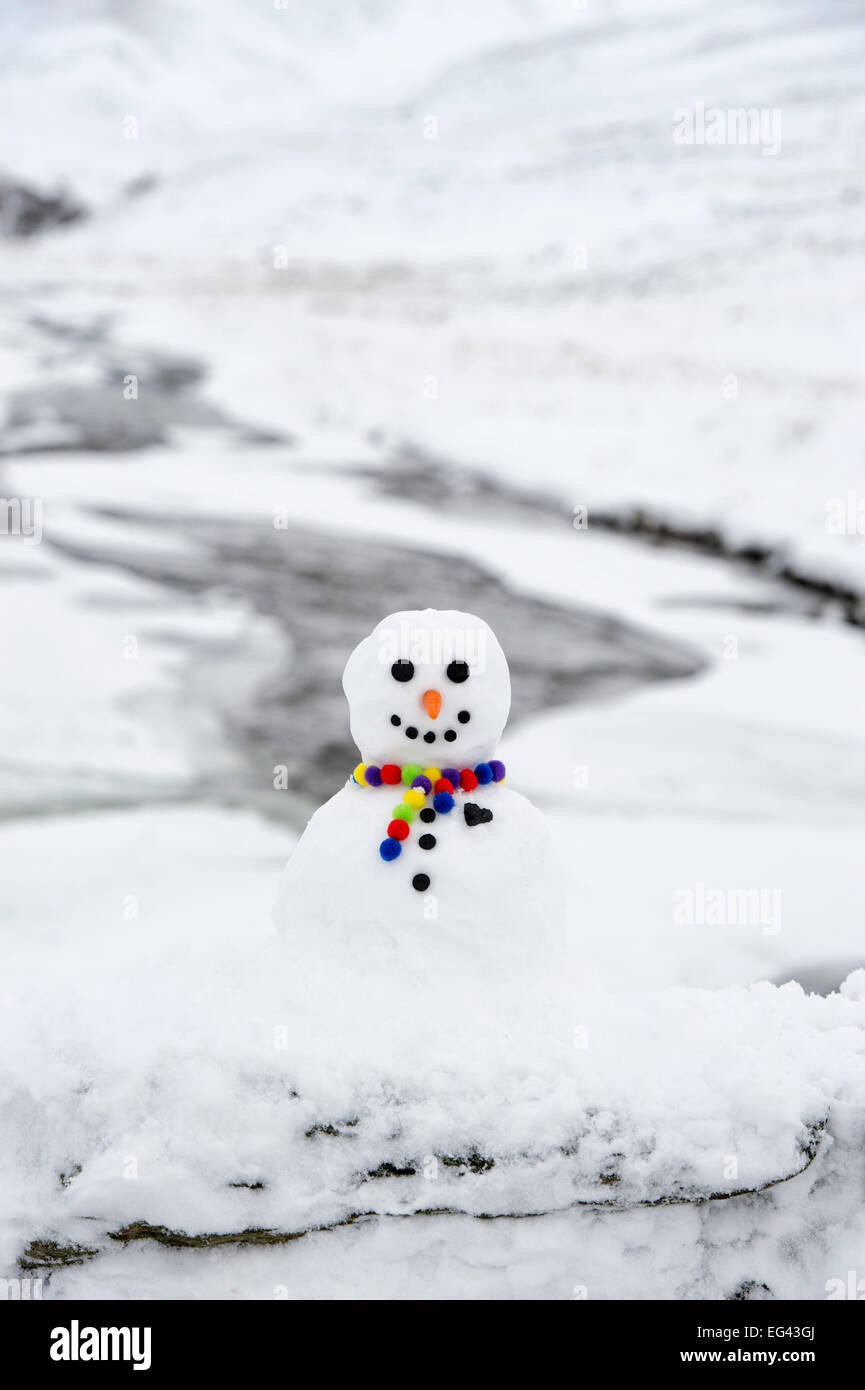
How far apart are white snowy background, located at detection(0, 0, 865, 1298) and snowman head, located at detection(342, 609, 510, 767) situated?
542 mm

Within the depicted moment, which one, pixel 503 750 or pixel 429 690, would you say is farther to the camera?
pixel 503 750

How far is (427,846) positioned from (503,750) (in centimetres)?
312

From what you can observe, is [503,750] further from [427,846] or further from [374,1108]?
[374,1108]

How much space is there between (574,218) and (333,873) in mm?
30426

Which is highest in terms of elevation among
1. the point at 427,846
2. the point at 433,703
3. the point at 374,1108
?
the point at 433,703

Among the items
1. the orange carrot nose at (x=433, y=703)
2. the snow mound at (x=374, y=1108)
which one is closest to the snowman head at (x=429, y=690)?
the orange carrot nose at (x=433, y=703)

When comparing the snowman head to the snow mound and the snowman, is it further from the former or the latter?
the snow mound

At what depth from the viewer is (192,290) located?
96.1ft

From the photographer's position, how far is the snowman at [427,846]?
2.30m

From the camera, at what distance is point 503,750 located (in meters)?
5.41

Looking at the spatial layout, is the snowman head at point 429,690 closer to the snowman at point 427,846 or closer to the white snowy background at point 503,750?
the snowman at point 427,846

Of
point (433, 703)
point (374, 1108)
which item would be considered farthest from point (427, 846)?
point (374, 1108)

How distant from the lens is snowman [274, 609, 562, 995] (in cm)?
230

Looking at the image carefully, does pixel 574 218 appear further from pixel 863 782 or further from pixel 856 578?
pixel 863 782
